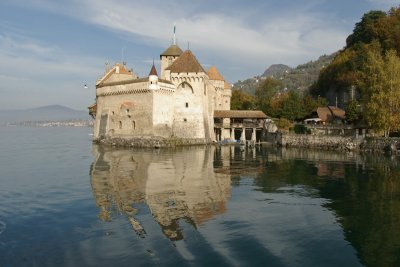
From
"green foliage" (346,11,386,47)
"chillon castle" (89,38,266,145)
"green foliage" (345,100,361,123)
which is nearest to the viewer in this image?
"chillon castle" (89,38,266,145)

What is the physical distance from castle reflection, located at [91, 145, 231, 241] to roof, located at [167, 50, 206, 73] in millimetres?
20190

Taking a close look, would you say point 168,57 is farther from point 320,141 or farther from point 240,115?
point 320,141

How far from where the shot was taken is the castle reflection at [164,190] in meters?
15.7

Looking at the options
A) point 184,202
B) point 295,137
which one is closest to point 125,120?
point 295,137

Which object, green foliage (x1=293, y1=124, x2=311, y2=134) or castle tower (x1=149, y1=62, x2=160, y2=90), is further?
green foliage (x1=293, y1=124, x2=311, y2=134)

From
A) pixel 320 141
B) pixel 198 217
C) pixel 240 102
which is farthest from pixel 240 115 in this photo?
pixel 198 217

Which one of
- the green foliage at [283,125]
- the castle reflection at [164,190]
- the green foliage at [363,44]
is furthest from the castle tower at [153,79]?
the green foliage at [363,44]

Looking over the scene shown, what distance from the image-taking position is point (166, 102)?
165 ft

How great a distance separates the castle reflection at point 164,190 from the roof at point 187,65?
20.2 m

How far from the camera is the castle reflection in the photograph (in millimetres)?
15664

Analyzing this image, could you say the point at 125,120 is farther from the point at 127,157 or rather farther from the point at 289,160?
the point at 289,160

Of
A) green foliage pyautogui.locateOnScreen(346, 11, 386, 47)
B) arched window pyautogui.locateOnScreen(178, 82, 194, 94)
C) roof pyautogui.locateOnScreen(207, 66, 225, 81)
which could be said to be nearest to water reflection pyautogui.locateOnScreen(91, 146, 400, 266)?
arched window pyautogui.locateOnScreen(178, 82, 194, 94)

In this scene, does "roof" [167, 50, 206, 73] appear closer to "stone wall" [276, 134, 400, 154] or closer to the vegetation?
"stone wall" [276, 134, 400, 154]

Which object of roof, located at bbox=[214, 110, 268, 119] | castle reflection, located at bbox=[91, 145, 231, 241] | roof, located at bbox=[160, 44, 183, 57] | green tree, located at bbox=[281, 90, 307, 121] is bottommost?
castle reflection, located at bbox=[91, 145, 231, 241]
